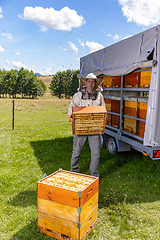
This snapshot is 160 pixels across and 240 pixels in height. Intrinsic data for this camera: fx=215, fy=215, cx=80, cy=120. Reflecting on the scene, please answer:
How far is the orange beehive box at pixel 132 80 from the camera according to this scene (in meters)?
5.94

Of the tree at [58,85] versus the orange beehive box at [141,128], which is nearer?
the orange beehive box at [141,128]

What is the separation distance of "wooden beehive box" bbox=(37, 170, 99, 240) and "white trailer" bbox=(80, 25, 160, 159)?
2.22 metres

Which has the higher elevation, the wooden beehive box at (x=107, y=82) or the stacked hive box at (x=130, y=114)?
the wooden beehive box at (x=107, y=82)

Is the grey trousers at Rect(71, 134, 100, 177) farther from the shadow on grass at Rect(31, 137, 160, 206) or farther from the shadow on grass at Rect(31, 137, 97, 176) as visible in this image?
the shadow on grass at Rect(31, 137, 97, 176)

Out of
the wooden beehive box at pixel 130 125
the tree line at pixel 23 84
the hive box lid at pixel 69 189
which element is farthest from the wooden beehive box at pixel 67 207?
the tree line at pixel 23 84

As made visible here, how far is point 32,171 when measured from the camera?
278 inches

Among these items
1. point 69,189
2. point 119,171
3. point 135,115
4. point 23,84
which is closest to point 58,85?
point 23,84

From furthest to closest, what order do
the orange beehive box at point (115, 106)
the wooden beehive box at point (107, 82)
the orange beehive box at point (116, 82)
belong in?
1. the wooden beehive box at point (107, 82)
2. the orange beehive box at point (115, 106)
3. the orange beehive box at point (116, 82)

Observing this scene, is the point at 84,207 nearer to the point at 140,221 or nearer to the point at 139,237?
the point at 139,237

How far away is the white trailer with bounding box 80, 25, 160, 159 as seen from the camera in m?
5.05

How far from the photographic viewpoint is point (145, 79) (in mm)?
5559

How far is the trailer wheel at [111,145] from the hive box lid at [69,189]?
365 cm

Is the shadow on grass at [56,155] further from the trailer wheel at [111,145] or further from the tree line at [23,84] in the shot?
the tree line at [23,84]

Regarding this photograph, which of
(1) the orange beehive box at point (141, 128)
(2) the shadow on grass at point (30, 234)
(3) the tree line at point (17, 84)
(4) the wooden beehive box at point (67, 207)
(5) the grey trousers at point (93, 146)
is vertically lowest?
(2) the shadow on grass at point (30, 234)
